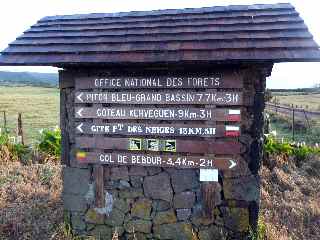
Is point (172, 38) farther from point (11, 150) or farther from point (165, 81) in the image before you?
point (11, 150)

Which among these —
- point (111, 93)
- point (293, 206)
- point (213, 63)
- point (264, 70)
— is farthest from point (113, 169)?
point (293, 206)

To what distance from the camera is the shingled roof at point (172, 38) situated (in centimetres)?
582

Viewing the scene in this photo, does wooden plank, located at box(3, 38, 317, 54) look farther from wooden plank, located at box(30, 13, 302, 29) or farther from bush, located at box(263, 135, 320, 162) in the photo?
bush, located at box(263, 135, 320, 162)

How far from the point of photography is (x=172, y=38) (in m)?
6.30

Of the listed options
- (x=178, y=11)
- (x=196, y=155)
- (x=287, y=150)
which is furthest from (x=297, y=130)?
(x=196, y=155)

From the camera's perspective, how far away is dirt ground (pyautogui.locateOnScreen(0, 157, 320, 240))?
22.9ft

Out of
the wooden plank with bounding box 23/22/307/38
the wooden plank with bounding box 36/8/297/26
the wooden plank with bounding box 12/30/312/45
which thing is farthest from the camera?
the wooden plank with bounding box 36/8/297/26

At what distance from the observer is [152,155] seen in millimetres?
6348

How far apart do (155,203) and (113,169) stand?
32.9 inches

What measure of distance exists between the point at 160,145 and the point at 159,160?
226 mm

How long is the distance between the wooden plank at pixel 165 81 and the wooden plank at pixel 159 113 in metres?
0.33

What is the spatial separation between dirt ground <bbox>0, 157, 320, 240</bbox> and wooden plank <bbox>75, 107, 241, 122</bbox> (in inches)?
76.5

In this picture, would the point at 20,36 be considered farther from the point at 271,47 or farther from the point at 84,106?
the point at 271,47

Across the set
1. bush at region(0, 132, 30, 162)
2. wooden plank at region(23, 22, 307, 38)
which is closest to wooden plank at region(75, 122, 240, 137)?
wooden plank at region(23, 22, 307, 38)
